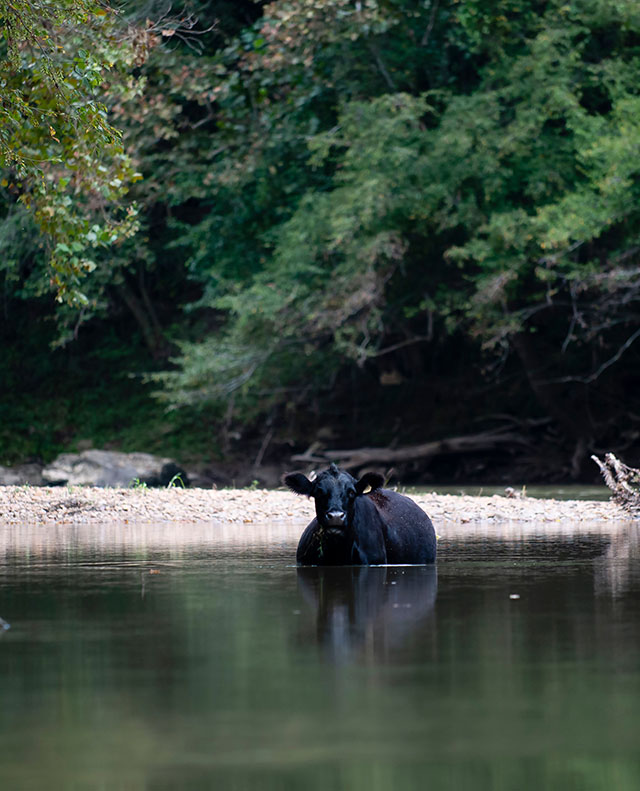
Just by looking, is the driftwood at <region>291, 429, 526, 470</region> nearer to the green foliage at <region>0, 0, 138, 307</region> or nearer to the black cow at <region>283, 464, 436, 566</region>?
the green foliage at <region>0, 0, 138, 307</region>

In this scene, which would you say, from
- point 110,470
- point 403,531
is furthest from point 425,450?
point 403,531

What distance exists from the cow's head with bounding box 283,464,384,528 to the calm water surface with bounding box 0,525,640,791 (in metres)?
0.39

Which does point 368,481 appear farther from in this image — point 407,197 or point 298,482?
point 407,197

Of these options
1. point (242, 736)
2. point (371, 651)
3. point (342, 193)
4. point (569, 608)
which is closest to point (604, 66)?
point (342, 193)

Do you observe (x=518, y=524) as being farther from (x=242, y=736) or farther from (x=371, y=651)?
(x=242, y=736)

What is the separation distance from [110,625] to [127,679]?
1.64m

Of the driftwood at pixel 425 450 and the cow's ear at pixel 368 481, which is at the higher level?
the driftwood at pixel 425 450

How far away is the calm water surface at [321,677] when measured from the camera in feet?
13.4

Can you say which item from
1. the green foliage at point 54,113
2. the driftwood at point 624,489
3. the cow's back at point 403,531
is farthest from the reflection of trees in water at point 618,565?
the green foliage at point 54,113

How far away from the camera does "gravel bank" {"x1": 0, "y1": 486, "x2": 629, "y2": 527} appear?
53.1ft

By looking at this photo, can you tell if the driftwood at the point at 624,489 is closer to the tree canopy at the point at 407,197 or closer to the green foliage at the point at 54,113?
the green foliage at the point at 54,113

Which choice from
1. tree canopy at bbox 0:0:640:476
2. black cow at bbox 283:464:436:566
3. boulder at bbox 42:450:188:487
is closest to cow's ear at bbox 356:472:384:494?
black cow at bbox 283:464:436:566

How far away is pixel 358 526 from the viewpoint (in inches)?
401

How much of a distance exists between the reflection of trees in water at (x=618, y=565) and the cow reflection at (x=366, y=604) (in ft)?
3.60
